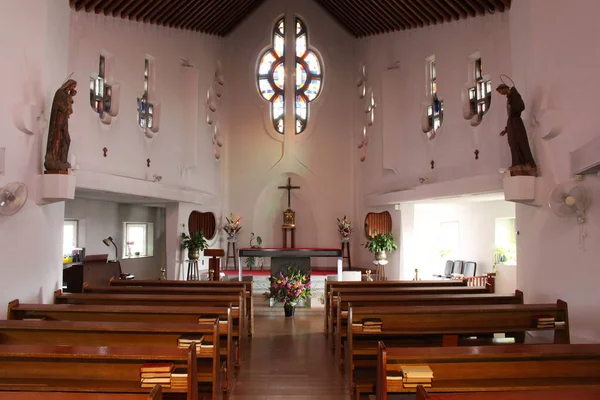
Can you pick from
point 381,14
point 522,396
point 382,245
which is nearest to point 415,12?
point 381,14

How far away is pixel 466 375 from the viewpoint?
291cm

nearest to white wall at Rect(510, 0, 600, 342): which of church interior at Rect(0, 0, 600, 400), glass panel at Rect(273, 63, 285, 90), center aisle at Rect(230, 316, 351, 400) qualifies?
church interior at Rect(0, 0, 600, 400)

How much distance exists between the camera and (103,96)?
867 centimetres

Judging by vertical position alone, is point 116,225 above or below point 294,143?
below

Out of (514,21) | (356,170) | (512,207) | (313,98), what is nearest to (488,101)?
(514,21)

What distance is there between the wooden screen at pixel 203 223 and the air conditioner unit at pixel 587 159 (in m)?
9.27

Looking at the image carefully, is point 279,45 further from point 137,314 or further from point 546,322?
point 546,322

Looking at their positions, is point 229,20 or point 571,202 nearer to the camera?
point 571,202

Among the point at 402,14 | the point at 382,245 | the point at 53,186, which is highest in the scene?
the point at 402,14

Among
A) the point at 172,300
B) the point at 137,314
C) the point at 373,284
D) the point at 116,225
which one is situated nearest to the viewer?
the point at 137,314

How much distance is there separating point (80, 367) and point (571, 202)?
15.5ft

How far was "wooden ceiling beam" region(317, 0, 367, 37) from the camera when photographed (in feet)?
42.1

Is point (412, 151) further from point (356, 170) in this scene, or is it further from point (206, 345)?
point (206, 345)

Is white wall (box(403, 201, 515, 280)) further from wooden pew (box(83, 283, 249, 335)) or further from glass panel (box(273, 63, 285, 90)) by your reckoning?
wooden pew (box(83, 283, 249, 335))
